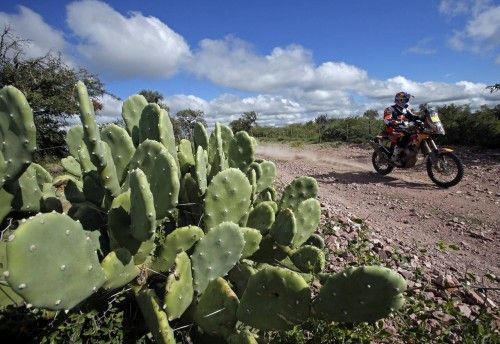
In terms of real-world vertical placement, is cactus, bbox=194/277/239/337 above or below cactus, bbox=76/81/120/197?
below

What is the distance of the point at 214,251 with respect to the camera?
6.20 ft

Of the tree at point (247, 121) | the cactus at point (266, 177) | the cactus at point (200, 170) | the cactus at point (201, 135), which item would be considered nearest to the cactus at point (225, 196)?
the cactus at point (200, 170)

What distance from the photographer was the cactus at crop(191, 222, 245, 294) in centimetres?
187

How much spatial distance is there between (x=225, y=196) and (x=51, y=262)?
3.64ft

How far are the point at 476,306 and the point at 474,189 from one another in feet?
13.3

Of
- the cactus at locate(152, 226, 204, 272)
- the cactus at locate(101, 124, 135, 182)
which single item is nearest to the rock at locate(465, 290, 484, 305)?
the cactus at locate(152, 226, 204, 272)

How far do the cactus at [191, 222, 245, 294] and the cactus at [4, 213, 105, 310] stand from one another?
544 mm

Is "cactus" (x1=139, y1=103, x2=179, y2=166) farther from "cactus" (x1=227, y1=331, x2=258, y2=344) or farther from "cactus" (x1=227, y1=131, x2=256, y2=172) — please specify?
"cactus" (x1=227, y1=331, x2=258, y2=344)

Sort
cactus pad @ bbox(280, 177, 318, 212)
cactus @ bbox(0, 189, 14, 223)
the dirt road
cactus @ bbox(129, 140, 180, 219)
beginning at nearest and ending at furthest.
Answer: cactus @ bbox(129, 140, 180, 219)
cactus @ bbox(0, 189, 14, 223)
cactus pad @ bbox(280, 177, 318, 212)
the dirt road

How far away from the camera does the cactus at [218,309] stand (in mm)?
1731

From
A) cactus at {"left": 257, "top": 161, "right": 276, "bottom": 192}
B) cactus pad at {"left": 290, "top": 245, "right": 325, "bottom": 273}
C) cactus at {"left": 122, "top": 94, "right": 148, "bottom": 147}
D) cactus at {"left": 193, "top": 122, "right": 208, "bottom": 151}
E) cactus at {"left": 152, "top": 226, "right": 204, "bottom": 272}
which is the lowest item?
cactus pad at {"left": 290, "top": 245, "right": 325, "bottom": 273}

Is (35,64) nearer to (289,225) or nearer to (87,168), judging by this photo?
(87,168)

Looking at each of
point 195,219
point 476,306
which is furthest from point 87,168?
point 476,306

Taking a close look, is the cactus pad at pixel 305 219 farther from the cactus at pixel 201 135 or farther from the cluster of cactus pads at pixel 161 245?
the cactus at pixel 201 135
